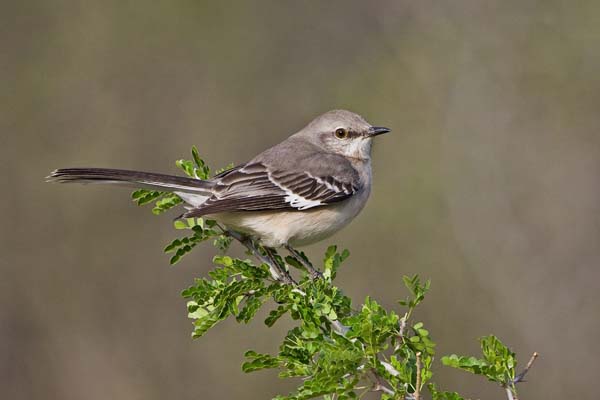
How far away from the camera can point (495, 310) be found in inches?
348

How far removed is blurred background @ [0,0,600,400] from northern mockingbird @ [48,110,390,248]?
134 inches

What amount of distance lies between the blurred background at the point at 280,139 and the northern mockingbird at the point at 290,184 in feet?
11.1

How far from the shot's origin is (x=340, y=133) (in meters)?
5.80

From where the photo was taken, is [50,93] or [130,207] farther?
[50,93]

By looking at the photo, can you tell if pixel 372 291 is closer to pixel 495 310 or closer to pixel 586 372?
pixel 495 310

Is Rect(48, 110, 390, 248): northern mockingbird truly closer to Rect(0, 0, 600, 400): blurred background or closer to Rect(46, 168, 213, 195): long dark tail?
Rect(46, 168, 213, 195): long dark tail

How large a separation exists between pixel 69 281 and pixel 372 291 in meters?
3.46

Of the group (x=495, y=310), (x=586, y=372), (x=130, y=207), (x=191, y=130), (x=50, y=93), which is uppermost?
(x=50, y=93)

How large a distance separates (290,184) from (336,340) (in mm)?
2053

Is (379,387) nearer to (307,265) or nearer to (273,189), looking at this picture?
(307,265)

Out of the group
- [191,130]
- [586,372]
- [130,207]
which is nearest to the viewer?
[586,372]

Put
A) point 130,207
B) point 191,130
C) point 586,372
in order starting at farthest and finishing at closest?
point 191,130, point 130,207, point 586,372

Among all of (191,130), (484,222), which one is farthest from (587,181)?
(191,130)

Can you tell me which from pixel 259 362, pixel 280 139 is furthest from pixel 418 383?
pixel 280 139
